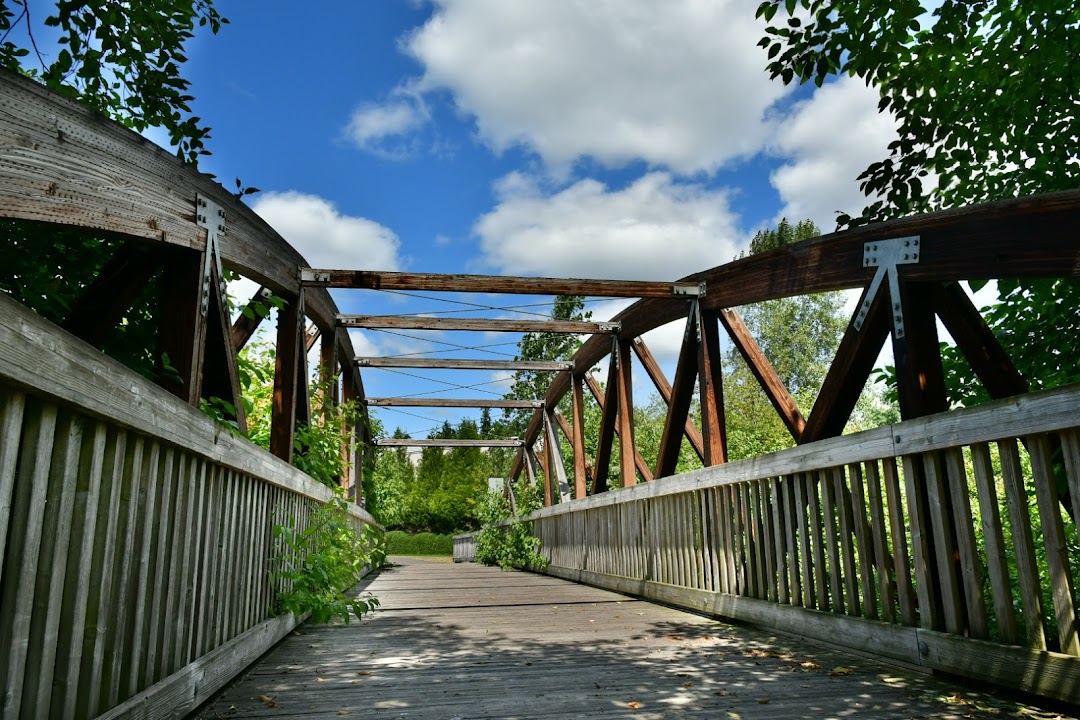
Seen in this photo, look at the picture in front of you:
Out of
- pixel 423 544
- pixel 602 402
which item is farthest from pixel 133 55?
pixel 423 544

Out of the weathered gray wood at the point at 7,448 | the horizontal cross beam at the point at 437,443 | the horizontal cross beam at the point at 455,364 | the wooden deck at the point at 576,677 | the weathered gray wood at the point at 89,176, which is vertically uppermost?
the horizontal cross beam at the point at 455,364

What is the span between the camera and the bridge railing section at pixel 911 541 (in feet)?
8.79

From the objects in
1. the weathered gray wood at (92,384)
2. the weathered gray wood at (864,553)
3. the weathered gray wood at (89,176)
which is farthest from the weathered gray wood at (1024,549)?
the weathered gray wood at (89,176)

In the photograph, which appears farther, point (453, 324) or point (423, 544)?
point (423, 544)

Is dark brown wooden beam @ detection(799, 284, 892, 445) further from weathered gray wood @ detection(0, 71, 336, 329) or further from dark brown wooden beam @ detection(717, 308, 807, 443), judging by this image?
weathered gray wood @ detection(0, 71, 336, 329)

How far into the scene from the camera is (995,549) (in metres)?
2.89

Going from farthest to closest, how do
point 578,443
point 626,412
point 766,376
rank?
1. point 578,443
2. point 626,412
3. point 766,376

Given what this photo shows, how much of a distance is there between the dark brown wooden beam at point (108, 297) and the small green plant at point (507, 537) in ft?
32.0

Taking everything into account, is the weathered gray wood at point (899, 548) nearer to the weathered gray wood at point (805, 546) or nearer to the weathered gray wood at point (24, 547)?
the weathered gray wood at point (805, 546)

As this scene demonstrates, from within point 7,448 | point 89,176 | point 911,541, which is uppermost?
point 89,176

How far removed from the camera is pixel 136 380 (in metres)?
2.20

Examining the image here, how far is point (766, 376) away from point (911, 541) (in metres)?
1.80

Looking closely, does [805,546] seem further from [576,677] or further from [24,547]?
[24,547]

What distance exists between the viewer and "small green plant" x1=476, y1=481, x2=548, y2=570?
13567 millimetres
